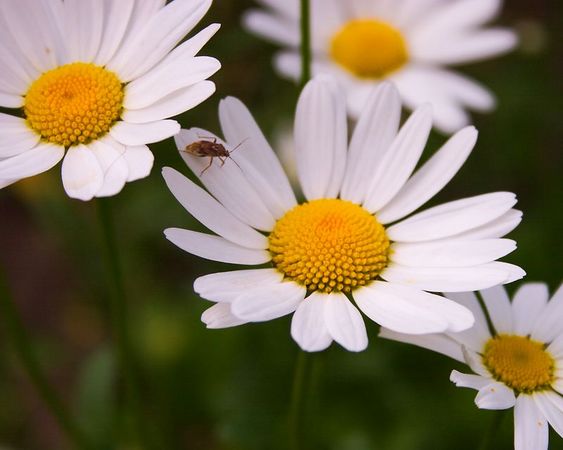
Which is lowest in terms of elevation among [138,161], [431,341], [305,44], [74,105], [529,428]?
[529,428]

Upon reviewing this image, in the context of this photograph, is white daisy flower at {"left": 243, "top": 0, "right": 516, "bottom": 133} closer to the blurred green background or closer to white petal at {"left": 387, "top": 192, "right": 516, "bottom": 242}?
the blurred green background

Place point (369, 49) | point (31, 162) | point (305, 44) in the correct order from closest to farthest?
point (31, 162), point (305, 44), point (369, 49)

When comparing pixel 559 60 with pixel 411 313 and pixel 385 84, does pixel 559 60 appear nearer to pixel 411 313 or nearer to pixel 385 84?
pixel 385 84

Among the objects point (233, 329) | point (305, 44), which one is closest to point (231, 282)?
point (305, 44)

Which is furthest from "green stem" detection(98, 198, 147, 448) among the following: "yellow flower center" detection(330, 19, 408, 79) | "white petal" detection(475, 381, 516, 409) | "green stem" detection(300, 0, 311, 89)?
"yellow flower center" detection(330, 19, 408, 79)

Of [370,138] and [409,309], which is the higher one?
[370,138]

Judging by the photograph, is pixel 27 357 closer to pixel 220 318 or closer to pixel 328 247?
pixel 220 318

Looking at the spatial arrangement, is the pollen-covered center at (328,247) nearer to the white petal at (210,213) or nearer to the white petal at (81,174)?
the white petal at (210,213)
